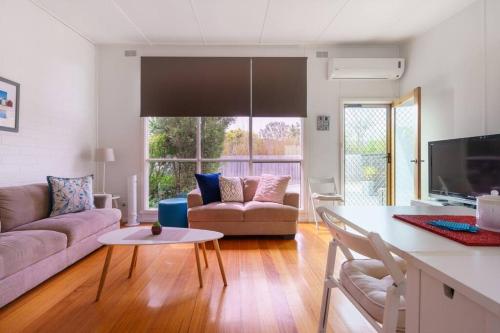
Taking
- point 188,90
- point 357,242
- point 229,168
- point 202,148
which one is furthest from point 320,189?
point 357,242

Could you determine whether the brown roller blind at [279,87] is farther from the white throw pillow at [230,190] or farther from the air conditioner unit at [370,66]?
the white throw pillow at [230,190]

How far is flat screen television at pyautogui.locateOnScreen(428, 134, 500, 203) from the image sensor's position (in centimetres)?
258

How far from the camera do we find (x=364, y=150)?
15.9 ft

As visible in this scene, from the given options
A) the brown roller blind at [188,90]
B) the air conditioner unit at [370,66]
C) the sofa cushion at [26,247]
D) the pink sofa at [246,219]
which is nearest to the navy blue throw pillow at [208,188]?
the pink sofa at [246,219]

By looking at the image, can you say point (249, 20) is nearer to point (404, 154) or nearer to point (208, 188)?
point (208, 188)

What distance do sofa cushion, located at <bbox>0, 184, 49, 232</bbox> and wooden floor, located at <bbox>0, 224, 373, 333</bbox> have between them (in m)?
0.66

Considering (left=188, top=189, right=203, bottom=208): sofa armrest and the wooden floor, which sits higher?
(left=188, top=189, right=203, bottom=208): sofa armrest

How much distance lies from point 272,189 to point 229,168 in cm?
104

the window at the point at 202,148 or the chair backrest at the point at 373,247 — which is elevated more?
the window at the point at 202,148

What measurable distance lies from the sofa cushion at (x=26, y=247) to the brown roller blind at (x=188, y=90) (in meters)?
2.62

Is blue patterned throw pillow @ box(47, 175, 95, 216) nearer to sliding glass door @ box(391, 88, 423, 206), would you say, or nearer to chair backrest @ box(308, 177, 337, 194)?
chair backrest @ box(308, 177, 337, 194)

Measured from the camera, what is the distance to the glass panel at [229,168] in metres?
4.73

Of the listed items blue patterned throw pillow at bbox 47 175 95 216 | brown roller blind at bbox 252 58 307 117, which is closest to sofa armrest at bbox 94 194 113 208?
blue patterned throw pillow at bbox 47 175 95 216

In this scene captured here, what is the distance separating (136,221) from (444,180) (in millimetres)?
4368
